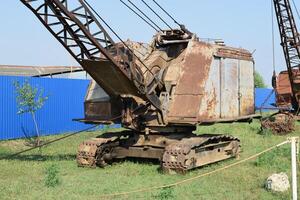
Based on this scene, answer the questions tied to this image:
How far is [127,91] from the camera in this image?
11484 mm

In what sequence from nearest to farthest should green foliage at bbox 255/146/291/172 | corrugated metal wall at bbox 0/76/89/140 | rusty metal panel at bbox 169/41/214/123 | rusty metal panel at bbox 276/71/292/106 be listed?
rusty metal panel at bbox 169/41/214/123 < green foliage at bbox 255/146/291/172 < corrugated metal wall at bbox 0/76/89/140 < rusty metal panel at bbox 276/71/292/106

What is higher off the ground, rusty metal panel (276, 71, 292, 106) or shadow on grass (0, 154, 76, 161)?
rusty metal panel (276, 71, 292, 106)

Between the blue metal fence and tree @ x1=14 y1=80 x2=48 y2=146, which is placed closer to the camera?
tree @ x1=14 y1=80 x2=48 y2=146

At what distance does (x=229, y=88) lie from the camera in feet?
41.8

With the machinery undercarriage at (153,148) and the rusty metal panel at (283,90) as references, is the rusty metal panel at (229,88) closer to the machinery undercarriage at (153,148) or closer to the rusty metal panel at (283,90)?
the machinery undercarriage at (153,148)

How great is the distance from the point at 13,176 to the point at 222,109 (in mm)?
5460

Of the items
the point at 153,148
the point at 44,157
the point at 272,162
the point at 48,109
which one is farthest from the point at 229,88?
the point at 48,109

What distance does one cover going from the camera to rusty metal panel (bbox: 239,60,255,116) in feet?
43.8

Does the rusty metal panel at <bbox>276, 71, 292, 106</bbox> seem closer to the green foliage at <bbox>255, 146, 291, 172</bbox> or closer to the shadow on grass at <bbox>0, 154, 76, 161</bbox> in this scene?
the green foliage at <bbox>255, 146, 291, 172</bbox>

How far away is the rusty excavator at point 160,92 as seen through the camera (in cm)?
1087

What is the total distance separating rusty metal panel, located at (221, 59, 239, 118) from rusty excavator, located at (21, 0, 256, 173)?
3 cm

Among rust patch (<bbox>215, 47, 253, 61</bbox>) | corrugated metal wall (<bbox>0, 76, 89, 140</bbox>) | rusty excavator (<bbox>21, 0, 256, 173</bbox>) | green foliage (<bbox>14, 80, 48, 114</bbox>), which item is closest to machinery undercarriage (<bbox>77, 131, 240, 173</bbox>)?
rusty excavator (<bbox>21, 0, 256, 173</bbox>)

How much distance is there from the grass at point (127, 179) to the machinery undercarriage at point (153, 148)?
→ 254mm

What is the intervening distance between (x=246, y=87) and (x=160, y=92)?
2877mm
